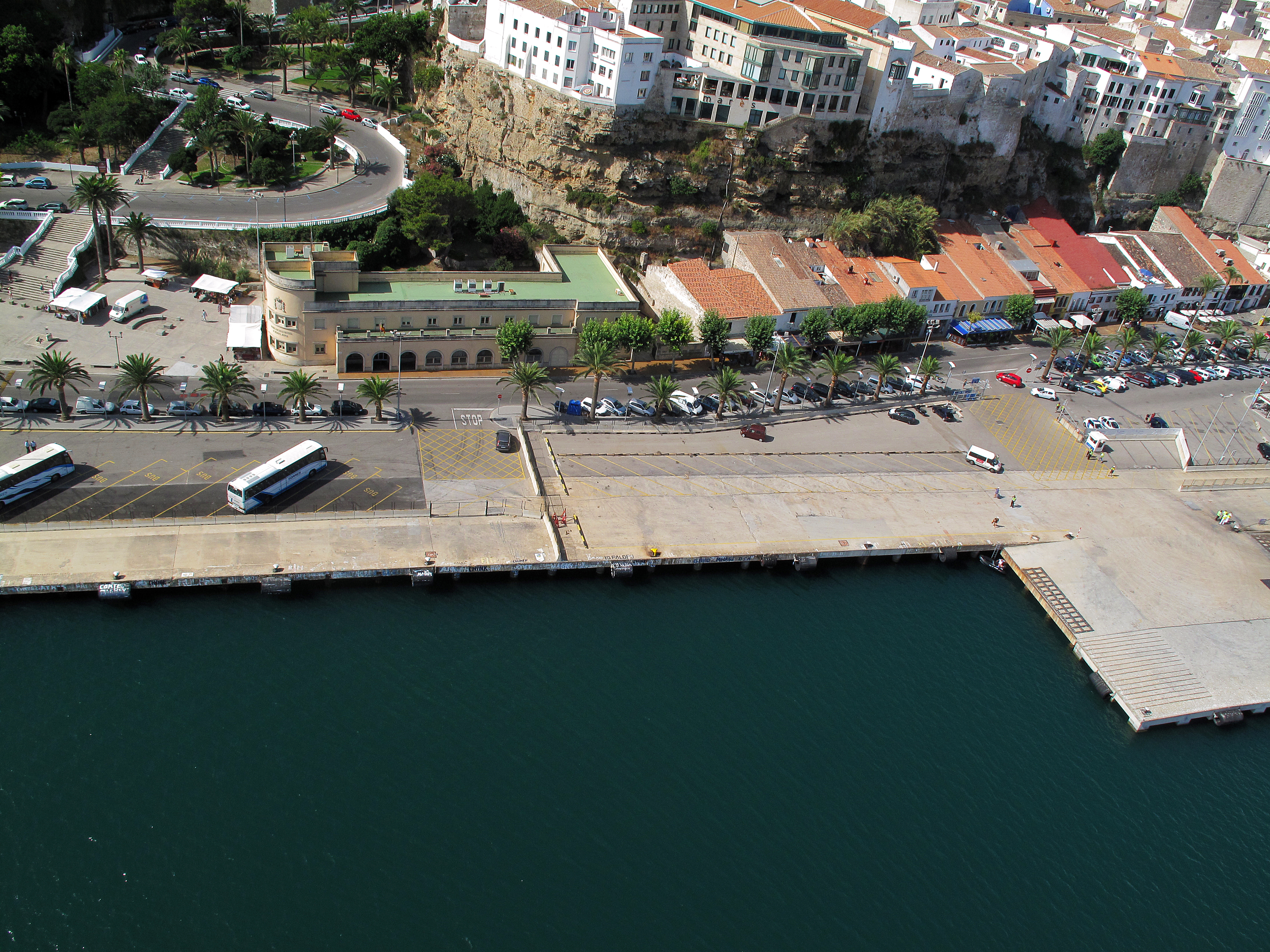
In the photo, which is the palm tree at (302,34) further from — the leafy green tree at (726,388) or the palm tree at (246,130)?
the leafy green tree at (726,388)

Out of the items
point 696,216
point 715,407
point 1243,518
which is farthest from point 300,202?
point 1243,518

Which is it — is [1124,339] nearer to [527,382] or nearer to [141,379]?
[527,382]

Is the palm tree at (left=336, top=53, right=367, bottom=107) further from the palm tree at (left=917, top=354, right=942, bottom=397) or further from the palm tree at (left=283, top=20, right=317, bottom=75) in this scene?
the palm tree at (left=917, top=354, right=942, bottom=397)

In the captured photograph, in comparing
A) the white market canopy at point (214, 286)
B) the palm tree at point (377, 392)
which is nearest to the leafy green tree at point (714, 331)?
the palm tree at point (377, 392)

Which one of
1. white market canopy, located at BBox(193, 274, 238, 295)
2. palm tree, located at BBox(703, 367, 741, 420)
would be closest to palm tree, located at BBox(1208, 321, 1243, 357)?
palm tree, located at BBox(703, 367, 741, 420)

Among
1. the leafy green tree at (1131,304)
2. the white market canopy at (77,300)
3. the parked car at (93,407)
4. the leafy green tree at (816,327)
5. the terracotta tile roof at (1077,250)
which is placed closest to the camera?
the parked car at (93,407)

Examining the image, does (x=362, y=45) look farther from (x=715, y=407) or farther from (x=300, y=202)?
(x=715, y=407)

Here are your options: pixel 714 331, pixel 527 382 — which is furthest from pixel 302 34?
pixel 527 382
